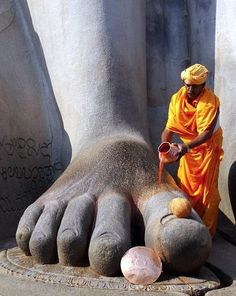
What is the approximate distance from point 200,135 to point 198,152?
0.12m

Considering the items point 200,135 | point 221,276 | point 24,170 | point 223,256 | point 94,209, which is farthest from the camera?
point 24,170

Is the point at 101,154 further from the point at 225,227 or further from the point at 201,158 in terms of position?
the point at 225,227

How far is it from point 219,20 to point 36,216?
4.33ft

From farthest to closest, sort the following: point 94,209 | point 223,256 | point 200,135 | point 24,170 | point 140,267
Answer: point 24,170
point 200,135
point 223,256
point 94,209
point 140,267

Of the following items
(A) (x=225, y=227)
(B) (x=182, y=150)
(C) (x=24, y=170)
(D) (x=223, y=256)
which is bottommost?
(A) (x=225, y=227)

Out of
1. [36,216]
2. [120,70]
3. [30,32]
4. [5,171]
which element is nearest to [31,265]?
[36,216]

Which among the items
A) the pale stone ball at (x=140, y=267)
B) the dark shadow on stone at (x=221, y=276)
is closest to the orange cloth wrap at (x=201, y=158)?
the dark shadow on stone at (x=221, y=276)

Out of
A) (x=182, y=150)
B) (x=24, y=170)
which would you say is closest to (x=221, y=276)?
(x=182, y=150)

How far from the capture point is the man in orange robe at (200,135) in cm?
226

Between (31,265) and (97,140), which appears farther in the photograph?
(97,140)

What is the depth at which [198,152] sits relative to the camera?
2.33 metres

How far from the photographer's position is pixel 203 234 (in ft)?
5.49

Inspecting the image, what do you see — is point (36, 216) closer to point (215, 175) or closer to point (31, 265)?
point (31, 265)

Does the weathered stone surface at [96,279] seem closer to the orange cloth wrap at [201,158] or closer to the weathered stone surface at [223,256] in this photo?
the weathered stone surface at [223,256]
